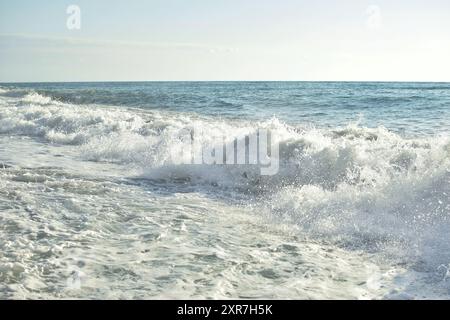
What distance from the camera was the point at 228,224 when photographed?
7488mm

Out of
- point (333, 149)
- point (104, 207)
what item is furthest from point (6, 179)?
point (333, 149)

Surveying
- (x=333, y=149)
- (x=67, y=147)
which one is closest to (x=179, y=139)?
(x=67, y=147)

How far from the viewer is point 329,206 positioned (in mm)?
8281

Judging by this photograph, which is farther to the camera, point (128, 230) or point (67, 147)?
point (67, 147)

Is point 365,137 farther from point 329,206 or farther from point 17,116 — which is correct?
point 17,116

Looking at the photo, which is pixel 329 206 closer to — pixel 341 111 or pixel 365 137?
pixel 365 137

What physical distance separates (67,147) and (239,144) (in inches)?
255

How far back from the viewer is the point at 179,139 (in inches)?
597

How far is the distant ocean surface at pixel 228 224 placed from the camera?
17.0ft

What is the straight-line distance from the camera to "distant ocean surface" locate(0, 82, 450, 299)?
17.0ft

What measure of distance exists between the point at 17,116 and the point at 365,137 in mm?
16863

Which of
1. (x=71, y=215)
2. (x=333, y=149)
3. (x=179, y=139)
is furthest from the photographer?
(x=179, y=139)
